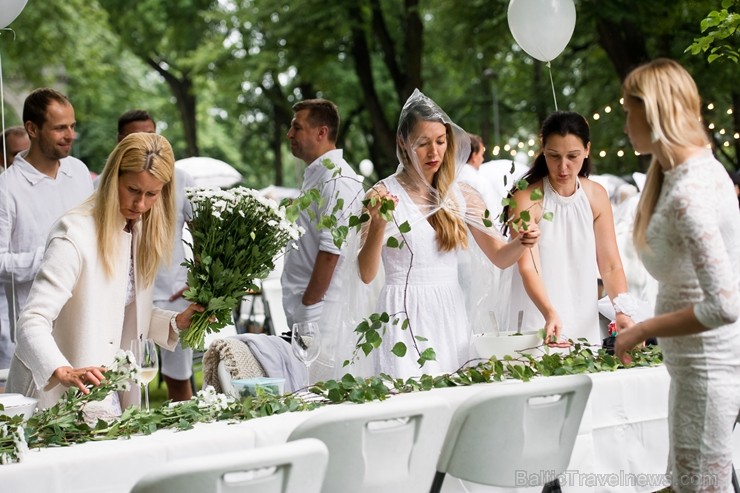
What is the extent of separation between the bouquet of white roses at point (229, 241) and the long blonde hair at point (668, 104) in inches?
48.4

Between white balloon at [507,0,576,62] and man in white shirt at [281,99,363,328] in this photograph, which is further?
white balloon at [507,0,576,62]

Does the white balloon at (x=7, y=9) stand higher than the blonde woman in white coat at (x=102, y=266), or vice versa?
the white balloon at (x=7, y=9)

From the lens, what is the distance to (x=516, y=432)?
2.98 metres

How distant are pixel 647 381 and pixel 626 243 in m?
3.86

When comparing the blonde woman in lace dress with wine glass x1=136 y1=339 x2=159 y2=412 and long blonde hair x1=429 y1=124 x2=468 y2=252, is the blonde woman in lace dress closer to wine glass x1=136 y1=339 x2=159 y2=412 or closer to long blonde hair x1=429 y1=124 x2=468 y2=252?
wine glass x1=136 y1=339 x2=159 y2=412

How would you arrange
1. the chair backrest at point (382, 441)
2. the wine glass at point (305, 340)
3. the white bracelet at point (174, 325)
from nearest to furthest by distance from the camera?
the chair backrest at point (382, 441)
the wine glass at point (305, 340)
the white bracelet at point (174, 325)

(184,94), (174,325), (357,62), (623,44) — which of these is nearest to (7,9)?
(174,325)

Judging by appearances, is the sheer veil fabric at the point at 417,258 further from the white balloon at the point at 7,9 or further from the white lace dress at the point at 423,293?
the white balloon at the point at 7,9

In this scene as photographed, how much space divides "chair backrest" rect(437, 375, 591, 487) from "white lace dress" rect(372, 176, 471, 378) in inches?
36.6

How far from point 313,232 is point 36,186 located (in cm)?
140

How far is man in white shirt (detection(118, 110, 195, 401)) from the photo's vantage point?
18.9 ft

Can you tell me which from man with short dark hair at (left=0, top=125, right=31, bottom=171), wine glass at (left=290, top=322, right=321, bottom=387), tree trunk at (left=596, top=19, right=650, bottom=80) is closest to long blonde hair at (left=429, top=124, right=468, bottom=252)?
wine glass at (left=290, top=322, right=321, bottom=387)

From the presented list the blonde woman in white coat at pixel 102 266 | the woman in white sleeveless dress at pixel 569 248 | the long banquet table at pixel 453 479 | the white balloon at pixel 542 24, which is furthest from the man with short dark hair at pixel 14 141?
the long banquet table at pixel 453 479

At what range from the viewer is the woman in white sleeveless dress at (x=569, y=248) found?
4.38 metres
